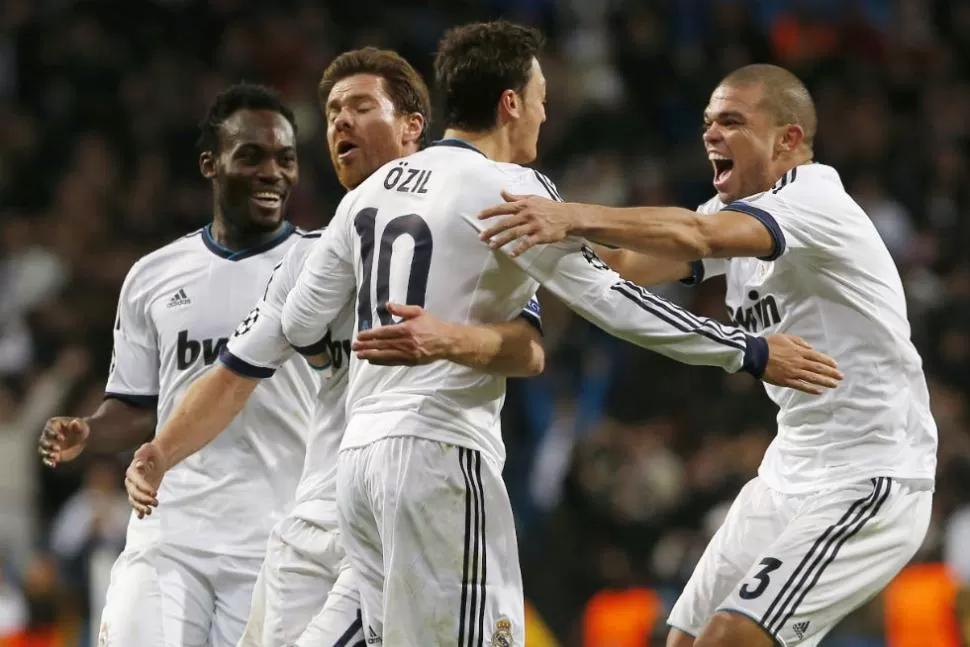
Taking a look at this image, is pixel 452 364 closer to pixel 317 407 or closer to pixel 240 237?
pixel 317 407

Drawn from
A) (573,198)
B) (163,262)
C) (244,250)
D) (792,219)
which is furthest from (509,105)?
(573,198)

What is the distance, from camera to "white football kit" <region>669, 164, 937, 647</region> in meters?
5.38

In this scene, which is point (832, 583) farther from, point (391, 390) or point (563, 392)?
point (563, 392)

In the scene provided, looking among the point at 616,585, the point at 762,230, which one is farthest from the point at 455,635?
the point at 616,585

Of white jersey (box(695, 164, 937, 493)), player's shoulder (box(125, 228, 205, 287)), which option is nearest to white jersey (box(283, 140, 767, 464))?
white jersey (box(695, 164, 937, 493))

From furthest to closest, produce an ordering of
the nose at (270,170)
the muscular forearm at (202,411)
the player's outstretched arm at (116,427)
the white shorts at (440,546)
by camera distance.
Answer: the nose at (270,170) < the player's outstretched arm at (116,427) < the muscular forearm at (202,411) < the white shorts at (440,546)

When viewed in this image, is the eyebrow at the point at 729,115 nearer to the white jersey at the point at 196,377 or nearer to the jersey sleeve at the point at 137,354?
the white jersey at the point at 196,377

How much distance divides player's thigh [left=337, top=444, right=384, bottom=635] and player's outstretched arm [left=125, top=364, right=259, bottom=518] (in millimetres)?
814

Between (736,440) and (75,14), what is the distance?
7687 mm

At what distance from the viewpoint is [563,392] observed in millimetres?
11906

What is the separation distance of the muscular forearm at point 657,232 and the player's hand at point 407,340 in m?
0.68

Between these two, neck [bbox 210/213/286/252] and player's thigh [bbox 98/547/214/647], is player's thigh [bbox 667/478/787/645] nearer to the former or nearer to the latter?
player's thigh [bbox 98/547/214/647]

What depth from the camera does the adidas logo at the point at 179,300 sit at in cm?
630

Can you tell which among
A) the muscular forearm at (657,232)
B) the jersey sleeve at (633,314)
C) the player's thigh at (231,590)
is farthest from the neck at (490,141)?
the player's thigh at (231,590)
